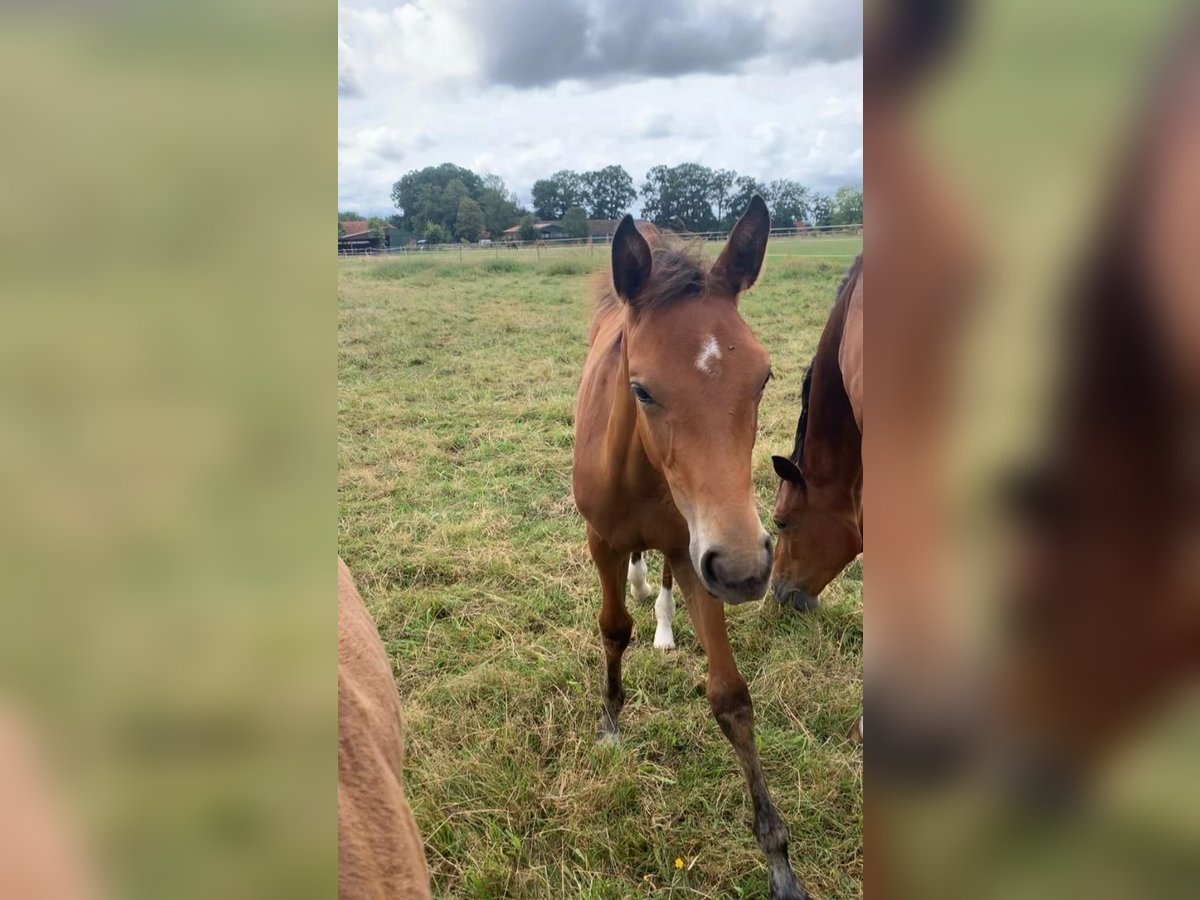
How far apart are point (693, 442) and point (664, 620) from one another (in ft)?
5.52

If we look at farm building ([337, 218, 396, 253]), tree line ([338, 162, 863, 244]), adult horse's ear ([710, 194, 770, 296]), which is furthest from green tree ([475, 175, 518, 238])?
farm building ([337, 218, 396, 253])

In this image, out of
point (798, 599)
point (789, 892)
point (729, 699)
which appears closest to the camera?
point (789, 892)

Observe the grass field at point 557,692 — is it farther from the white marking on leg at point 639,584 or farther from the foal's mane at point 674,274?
the foal's mane at point 674,274

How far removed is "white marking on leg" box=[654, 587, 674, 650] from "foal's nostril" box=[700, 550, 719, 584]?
5.24 feet

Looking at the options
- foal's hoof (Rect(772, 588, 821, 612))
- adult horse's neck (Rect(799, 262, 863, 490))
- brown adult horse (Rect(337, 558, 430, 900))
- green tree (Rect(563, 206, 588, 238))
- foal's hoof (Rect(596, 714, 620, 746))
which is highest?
green tree (Rect(563, 206, 588, 238))

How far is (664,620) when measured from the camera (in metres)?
3.16

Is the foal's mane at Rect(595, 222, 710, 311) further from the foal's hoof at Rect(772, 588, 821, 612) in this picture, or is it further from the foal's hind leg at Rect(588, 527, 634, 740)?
the foal's hoof at Rect(772, 588, 821, 612)

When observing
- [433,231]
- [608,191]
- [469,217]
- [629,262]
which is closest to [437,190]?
[469,217]

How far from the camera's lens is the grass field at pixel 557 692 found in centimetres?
213

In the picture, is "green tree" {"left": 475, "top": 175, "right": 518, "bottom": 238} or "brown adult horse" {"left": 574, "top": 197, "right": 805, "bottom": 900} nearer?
"brown adult horse" {"left": 574, "top": 197, "right": 805, "bottom": 900}

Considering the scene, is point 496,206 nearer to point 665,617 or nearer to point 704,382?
point 704,382

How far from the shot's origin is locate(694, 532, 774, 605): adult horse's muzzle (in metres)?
1.55

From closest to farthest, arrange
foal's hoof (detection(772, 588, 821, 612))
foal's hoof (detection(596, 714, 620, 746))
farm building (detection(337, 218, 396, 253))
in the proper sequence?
1. farm building (detection(337, 218, 396, 253))
2. foal's hoof (detection(596, 714, 620, 746))
3. foal's hoof (detection(772, 588, 821, 612))
